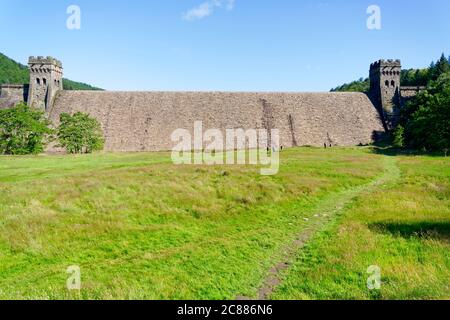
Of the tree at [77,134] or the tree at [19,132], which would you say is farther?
the tree at [77,134]

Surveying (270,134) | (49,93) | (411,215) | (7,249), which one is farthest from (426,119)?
(49,93)

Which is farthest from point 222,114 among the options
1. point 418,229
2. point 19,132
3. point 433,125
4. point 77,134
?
point 418,229

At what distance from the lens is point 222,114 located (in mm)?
69562

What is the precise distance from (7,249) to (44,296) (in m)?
5.26

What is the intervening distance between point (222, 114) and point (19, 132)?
1442 inches

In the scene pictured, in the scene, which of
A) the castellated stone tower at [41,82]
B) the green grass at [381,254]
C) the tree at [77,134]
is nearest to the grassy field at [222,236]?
the green grass at [381,254]

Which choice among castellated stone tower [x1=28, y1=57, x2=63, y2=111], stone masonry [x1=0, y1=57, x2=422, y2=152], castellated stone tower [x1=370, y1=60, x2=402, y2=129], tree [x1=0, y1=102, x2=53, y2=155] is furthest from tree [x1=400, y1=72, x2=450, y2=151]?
castellated stone tower [x1=28, y1=57, x2=63, y2=111]

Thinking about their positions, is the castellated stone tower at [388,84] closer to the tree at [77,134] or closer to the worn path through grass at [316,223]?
the worn path through grass at [316,223]

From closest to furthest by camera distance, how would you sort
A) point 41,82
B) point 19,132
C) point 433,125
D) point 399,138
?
point 433,125, point 19,132, point 399,138, point 41,82

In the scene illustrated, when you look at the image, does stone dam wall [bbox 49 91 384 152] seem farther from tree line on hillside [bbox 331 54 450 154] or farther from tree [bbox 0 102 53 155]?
tree [bbox 0 102 53 155]

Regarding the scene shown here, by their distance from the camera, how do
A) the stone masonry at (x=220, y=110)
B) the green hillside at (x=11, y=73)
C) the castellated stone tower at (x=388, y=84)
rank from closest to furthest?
the stone masonry at (x=220, y=110) → the castellated stone tower at (x=388, y=84) → the green hillside at (x=11, y=73)

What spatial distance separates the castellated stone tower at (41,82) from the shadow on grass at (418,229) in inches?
2647

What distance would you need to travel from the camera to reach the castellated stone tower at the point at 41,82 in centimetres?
6625

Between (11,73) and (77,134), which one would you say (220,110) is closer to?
(77,134)
